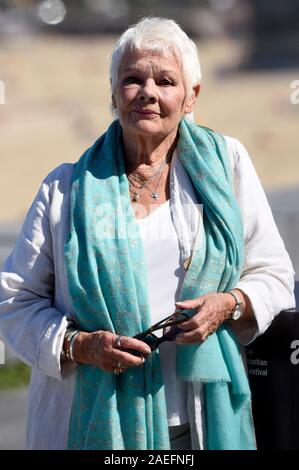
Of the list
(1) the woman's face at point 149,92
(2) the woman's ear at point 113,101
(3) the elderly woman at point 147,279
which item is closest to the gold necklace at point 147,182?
(3) the elderly woman at point 147,279

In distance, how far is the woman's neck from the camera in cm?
359

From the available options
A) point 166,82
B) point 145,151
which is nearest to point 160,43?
point 166,82

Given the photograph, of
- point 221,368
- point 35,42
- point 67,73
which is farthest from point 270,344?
point 35,42

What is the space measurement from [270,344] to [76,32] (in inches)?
1649

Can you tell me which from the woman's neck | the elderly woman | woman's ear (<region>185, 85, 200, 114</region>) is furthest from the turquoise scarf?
woman's ear (<region>185, 85, 200, 114</region>)

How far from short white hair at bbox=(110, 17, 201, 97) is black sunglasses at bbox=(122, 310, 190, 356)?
2.33ft

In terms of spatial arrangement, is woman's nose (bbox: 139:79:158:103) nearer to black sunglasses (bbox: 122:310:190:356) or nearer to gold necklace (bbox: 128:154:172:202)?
gold necklace (bbox: 128:154:172:202)

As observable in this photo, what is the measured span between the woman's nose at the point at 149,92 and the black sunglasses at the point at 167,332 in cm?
64

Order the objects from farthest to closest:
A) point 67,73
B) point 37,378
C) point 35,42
Result: point 35,42 < point 67,73 < point 37,378

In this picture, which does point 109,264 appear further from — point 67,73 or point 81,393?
point 67,73

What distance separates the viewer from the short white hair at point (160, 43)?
3.50m

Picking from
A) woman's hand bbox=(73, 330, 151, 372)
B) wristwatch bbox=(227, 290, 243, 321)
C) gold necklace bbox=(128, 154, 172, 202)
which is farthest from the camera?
gold necklace bbox=(128, 154, 172, 202)

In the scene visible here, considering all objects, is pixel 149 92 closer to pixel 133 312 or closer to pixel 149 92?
pixel 149 92

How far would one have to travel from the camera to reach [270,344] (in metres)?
3.65
